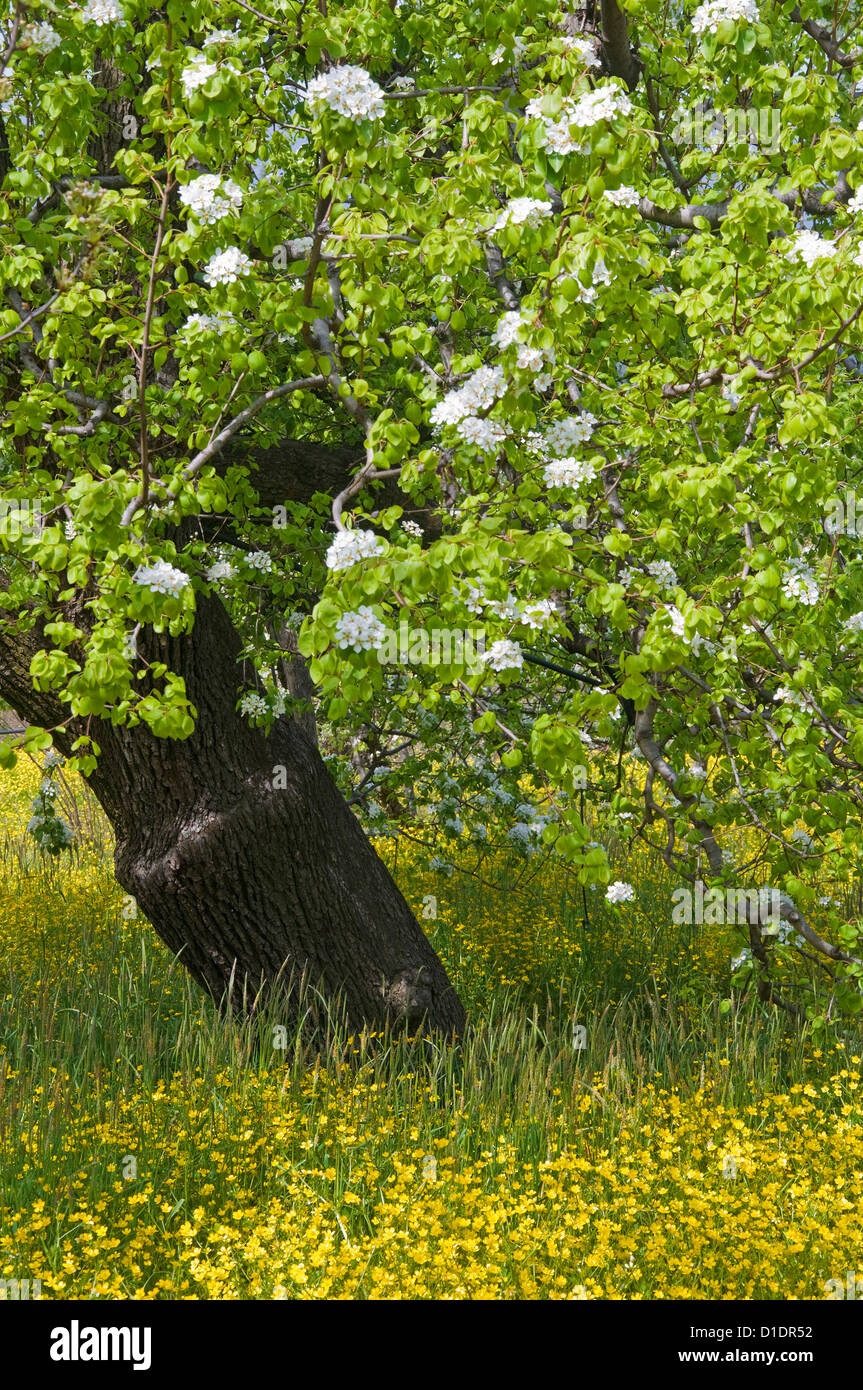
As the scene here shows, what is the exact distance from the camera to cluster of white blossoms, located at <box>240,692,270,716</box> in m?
4.39

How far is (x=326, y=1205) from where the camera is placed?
3471 mm

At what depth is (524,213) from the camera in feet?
8.48

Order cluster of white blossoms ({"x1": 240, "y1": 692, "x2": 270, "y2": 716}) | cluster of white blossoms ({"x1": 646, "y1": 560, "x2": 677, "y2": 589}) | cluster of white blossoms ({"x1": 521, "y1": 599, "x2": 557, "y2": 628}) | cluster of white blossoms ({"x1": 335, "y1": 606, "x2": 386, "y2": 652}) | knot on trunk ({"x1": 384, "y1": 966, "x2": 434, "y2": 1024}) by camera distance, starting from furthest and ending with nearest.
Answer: knot on trunk ({"x1": 384, "y1": 966, "x2": 434, "y2": 1024})
cluster of white blossoms ({"x1": 240, "y1": 692, "x2": 270, "y2": 716})
cluster of white blossoms ({"x1": 646, "y1": 560, "x2": 677, "y2": 589})
cluster of white blossoms ({"x1": 521, "y1": 599, "x2": 557, "y2": 628})
cluster of white blossoms ({"x1": 335, "y1": 606, "x2": 386, "y2": 652})

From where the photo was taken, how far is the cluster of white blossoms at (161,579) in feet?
9.32

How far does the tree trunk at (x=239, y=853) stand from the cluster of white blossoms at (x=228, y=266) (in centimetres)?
181

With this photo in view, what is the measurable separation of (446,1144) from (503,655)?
2.00 metres

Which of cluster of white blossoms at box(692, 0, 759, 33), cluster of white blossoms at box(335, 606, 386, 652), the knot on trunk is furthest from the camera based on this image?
the knot on trunk

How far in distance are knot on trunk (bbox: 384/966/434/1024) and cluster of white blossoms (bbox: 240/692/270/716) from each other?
136 centimetres

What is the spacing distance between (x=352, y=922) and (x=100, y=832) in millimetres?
4781

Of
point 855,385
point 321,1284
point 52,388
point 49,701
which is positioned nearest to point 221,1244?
point 321,1284

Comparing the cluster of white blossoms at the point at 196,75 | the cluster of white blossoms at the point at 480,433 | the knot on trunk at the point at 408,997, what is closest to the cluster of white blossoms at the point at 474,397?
the cluster of white blossoms at the point at 480,433

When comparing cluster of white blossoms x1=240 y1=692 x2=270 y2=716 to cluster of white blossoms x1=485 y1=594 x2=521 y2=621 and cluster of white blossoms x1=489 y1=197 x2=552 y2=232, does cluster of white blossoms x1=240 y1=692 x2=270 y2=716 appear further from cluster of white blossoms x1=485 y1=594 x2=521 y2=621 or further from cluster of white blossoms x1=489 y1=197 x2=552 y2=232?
cluster of white blossoms x1=489 y1=197 x2=552 y2=232

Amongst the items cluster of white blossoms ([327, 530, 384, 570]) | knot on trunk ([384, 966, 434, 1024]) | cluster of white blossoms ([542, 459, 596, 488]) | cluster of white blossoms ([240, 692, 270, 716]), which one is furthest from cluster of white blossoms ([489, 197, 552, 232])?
knot on trunk ([384, 966, 434, 1024])

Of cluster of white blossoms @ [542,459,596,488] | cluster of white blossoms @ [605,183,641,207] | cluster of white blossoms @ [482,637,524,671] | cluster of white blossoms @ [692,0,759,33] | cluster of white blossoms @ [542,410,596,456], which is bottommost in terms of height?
cluster of white blossoms @ [482,637,524,671]
